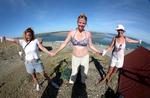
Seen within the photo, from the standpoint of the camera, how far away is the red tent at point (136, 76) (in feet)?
31.3

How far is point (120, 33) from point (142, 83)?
226cm

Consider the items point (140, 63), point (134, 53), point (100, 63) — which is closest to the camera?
point (140, 63)

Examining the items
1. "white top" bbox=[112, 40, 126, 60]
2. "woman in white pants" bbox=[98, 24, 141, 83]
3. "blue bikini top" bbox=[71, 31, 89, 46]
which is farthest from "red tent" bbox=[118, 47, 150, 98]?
"blue bikini top" bbox=[71, 31, 89, 46]

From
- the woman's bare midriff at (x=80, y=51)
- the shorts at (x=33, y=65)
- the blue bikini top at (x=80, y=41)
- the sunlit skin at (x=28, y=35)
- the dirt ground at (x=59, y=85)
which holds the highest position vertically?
the sunlit skin at (x=28, y=35)

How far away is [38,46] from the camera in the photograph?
8961 millimetres

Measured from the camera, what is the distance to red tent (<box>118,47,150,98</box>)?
9555 mm

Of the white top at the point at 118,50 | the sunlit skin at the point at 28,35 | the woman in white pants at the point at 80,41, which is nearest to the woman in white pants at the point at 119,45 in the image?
the white top at the point at 118,50

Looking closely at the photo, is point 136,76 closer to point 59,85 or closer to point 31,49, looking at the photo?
point 59,85

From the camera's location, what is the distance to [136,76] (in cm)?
1057

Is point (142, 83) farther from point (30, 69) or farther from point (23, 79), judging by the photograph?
point (23, 79)

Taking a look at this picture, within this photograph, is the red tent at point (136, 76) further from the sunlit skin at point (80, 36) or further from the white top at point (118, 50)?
the sunlit skin at point (80, 36)

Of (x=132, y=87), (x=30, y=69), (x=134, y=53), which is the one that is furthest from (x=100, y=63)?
(x=30, y=69)

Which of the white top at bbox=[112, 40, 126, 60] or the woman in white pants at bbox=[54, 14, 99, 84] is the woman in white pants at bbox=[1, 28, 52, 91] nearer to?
the woman in white pants at bbox=[54, 14, 99, 84]

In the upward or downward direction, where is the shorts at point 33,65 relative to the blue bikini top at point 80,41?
downward
